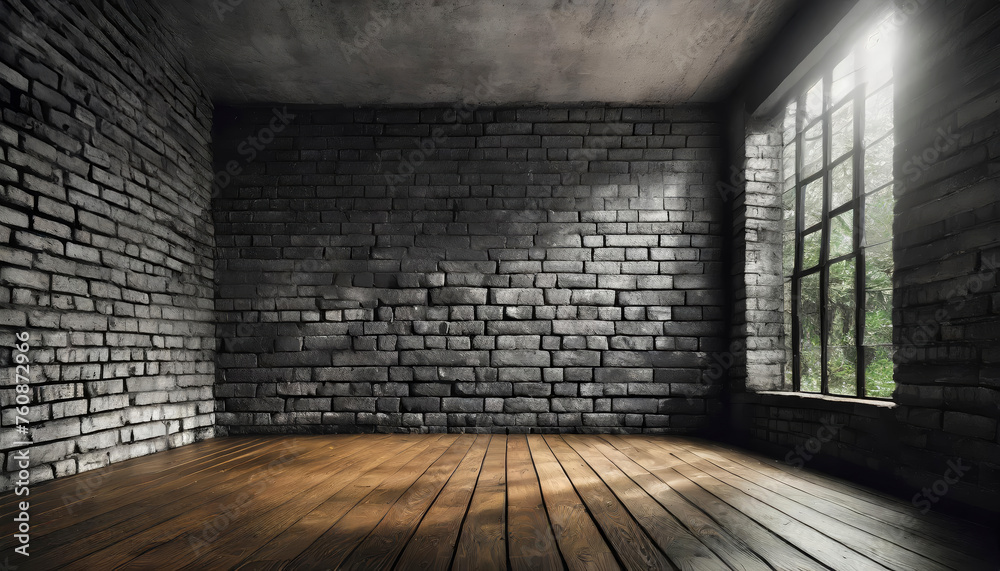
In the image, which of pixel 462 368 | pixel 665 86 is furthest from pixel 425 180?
pixel 665 86

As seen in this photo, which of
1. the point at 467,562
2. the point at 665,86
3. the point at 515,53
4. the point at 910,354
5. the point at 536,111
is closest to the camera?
the point at 467,562

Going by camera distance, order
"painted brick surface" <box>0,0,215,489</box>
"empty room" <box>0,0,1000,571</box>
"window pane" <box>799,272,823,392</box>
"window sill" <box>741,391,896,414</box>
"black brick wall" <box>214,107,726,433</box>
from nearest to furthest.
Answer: "empty room" <box>0,0,1000,571</box> < "painted brick surface" <box>0,0,215,489</box> < "window sill" <box>741,391,896,414</box> < "window pane" <box>799,272,823,392</box> < "black brick wall" <box>214,107,726,433</box>

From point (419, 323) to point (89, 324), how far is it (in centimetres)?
196

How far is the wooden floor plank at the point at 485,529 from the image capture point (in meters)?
1.28

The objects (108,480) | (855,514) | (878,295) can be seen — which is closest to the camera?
(855,514)

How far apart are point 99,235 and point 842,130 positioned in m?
4.18

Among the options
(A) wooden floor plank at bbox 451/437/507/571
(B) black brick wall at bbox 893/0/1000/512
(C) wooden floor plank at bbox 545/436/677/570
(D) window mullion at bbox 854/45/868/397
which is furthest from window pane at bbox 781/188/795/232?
(A) wooden floor plank at bbox 451/437/507/571

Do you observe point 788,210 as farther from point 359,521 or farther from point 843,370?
point 359,521

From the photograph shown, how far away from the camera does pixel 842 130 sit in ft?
9.16

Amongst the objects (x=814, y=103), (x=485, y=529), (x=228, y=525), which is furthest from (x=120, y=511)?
(x=814, y=103)

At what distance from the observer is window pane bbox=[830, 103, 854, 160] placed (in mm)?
2713

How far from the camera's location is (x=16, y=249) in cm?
211

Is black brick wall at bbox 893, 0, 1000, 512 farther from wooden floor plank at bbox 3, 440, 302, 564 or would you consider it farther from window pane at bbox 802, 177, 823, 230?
wooden floor plank at bbox 3, 440, 302, 564

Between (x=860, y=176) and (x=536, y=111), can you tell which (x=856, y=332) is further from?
(x=536, y=111)
